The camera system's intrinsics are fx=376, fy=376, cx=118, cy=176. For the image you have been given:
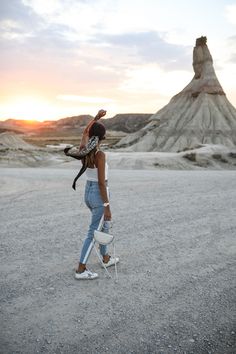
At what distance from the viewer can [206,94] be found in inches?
2776

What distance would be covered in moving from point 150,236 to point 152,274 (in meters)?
1.87

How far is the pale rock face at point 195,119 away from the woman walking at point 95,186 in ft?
171

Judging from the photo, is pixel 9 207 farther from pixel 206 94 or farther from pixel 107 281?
pixel 206 94

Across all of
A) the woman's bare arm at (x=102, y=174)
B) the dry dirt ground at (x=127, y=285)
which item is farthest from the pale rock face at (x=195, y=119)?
the woman's bare arm at (x=102, y=174)

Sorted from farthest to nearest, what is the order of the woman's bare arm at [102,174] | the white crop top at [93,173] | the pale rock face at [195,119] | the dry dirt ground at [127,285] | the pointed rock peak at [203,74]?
the pointed rock peak at [203,74] → the pale rock face at [195,119] → the white crop top at [93,173] → the woman's bare arm at [102,174] → the dry dirt ground at [127,285]

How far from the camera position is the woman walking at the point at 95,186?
4.95 m

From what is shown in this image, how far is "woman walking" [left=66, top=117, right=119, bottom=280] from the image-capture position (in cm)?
495

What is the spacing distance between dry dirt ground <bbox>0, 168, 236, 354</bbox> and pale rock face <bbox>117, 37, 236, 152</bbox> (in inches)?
1923

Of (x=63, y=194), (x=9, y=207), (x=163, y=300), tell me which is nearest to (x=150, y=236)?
(x=163, y=300)

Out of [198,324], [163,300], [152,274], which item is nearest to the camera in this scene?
[198,324]

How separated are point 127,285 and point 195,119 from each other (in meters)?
62.2

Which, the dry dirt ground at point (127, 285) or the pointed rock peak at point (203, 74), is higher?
the pointed rock peak at point (203, 74)

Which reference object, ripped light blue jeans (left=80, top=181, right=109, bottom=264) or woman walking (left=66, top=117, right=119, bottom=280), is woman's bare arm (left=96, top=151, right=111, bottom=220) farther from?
ripped light blue jeans (left=80, top=181, right=109, bottom=264)

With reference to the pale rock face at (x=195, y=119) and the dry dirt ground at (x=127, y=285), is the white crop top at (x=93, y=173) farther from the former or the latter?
the pale rock face at (x=195, y=119)
